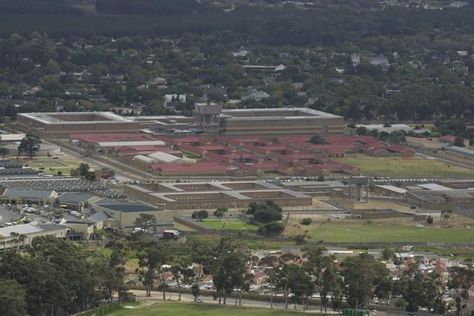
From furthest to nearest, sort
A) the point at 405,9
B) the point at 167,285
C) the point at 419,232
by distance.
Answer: the point at 405,9
the point at 419,232
the point at 167,285

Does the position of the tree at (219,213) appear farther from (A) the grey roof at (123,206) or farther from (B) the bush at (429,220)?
(B) the bush at (429,220)

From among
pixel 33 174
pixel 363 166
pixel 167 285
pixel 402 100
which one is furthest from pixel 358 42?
pixel 167 285

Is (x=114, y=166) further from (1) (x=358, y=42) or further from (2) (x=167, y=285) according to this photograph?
(1) (x=358, y=42)

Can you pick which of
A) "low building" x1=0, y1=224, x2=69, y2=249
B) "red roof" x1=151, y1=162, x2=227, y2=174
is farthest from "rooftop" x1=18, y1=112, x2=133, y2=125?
"low building" x1=0, y1=224, x2=69, y2=249

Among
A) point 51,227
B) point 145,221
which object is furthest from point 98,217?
point 51,227

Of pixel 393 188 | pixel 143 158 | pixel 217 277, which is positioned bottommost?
pixel 143 158

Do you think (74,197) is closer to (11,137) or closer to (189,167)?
(189,167)
